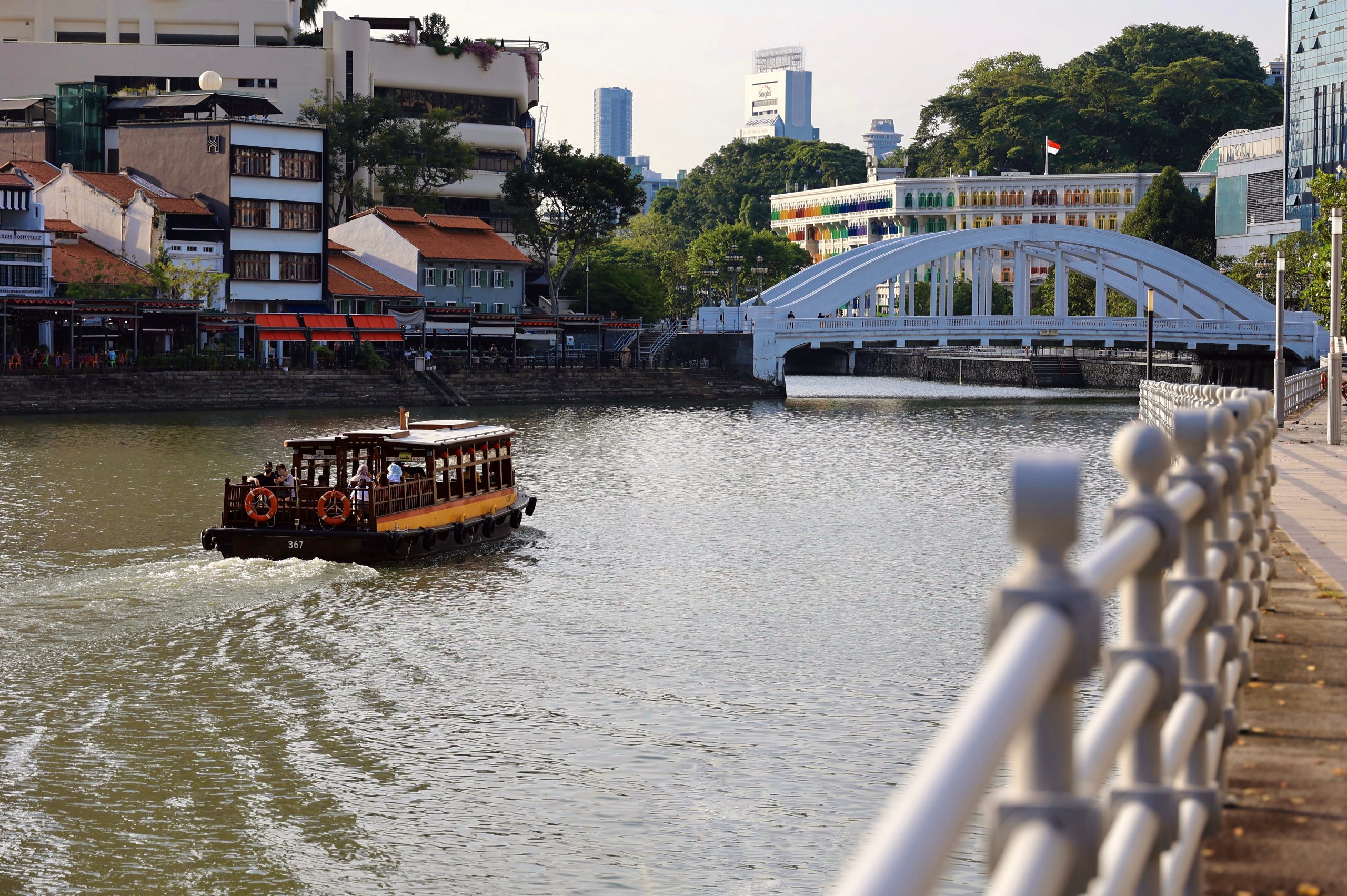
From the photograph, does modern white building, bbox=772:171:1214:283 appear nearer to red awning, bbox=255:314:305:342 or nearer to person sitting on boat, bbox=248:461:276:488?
red awning, bbox=255:314:305:342

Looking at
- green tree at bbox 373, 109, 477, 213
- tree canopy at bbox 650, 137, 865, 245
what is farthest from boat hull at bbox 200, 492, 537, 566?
tree canopy at bbox 650, 137, 865, 245

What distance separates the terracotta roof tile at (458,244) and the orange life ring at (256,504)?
58.5 m

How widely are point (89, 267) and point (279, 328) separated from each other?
8210 millimetres

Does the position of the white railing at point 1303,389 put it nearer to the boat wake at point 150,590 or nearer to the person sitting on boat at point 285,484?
the person sitting on boat at point 285,484

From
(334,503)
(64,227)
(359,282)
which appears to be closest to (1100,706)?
(334,503)

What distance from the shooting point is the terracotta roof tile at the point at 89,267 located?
72.0 metres

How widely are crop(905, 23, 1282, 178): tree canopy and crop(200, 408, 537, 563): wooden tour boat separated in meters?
119

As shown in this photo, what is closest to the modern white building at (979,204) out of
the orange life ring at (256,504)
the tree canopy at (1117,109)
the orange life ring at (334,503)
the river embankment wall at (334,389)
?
the tree canopy at (1117,109)

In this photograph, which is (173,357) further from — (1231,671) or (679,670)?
(1231,671)

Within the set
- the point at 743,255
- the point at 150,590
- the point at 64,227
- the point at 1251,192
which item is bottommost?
the point at 150,590

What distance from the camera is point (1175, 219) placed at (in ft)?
386

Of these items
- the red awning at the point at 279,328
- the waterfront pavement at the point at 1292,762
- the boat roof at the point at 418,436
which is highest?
the red awning at the point at 279,328

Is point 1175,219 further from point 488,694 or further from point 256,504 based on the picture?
point 488,694

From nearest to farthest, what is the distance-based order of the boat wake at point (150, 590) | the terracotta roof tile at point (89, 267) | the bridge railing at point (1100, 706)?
1. the bridge railing at point (1100, 706)
2. the boat wake at point (150, 590)
3. the terracotta roof tile at point (89, 267)
